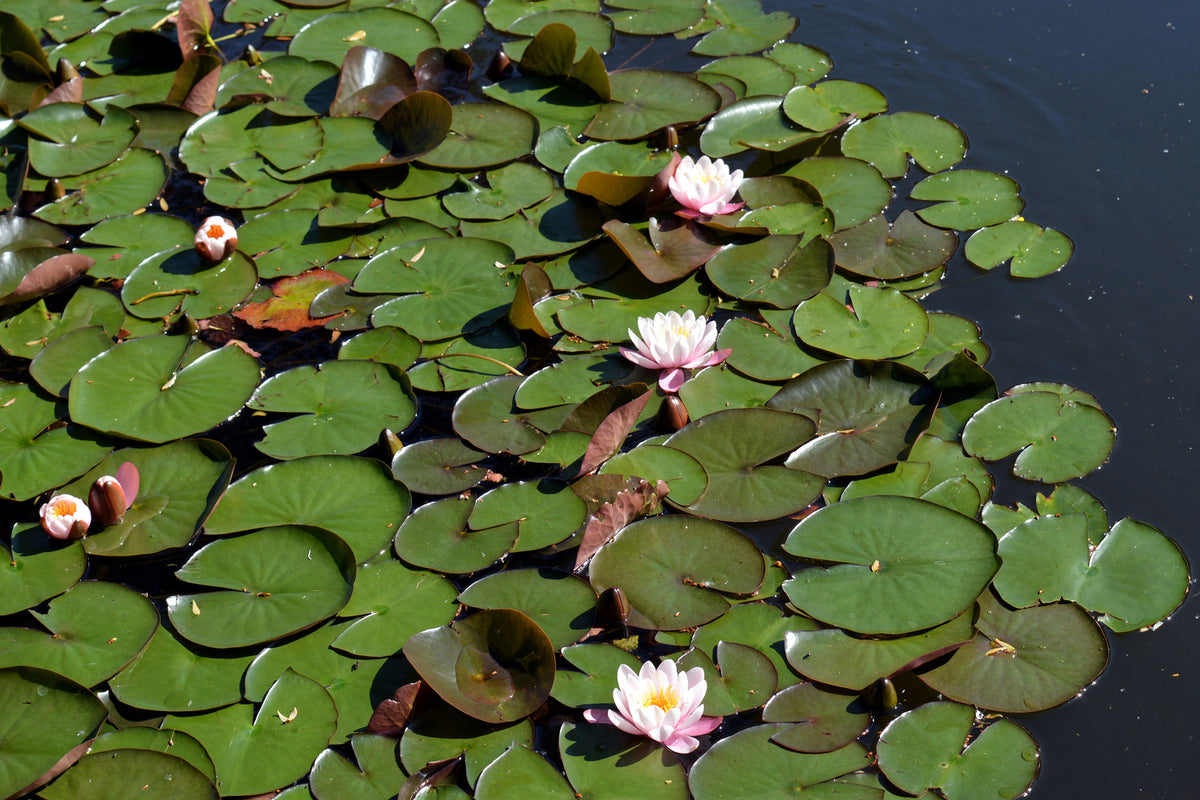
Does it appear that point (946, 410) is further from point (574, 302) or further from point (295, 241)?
point (295, 241)

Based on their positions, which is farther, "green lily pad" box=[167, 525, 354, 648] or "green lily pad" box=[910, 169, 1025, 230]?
"green lily pad" box=[910, 169, 1025, 230]

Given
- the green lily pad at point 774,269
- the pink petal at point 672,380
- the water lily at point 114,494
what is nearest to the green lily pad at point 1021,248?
the green lily pad at point 774,269

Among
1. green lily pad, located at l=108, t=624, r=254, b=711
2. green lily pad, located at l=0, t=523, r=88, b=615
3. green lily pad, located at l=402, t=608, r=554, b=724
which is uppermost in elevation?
green lily pad, located at l=402, t=608, r=554, b=724

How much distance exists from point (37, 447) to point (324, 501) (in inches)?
44.2

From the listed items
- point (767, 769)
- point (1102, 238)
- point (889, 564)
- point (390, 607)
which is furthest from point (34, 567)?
point (1102, 238)

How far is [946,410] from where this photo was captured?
3.33 metres

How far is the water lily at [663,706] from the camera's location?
237 cm

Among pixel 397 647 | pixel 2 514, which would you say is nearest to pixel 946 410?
pixel 397 647

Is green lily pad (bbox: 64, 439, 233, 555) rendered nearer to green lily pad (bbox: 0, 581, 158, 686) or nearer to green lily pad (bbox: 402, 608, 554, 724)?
green lily pad (bbox: 0, 581, 158, 686)

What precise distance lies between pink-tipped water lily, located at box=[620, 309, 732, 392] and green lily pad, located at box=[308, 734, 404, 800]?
5.11 feet

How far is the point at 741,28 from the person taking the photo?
544 centimetres

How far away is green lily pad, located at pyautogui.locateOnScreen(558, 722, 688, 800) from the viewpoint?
2.36 metres

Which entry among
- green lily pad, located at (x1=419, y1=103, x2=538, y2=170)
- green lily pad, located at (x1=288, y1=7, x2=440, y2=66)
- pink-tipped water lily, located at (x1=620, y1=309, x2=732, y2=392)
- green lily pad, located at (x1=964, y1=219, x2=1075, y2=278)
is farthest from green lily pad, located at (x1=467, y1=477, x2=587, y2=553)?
green lily pad, located at (x1=288, y1=7, x2=440, y2=66)

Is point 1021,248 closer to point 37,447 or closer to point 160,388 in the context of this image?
point 160,388
